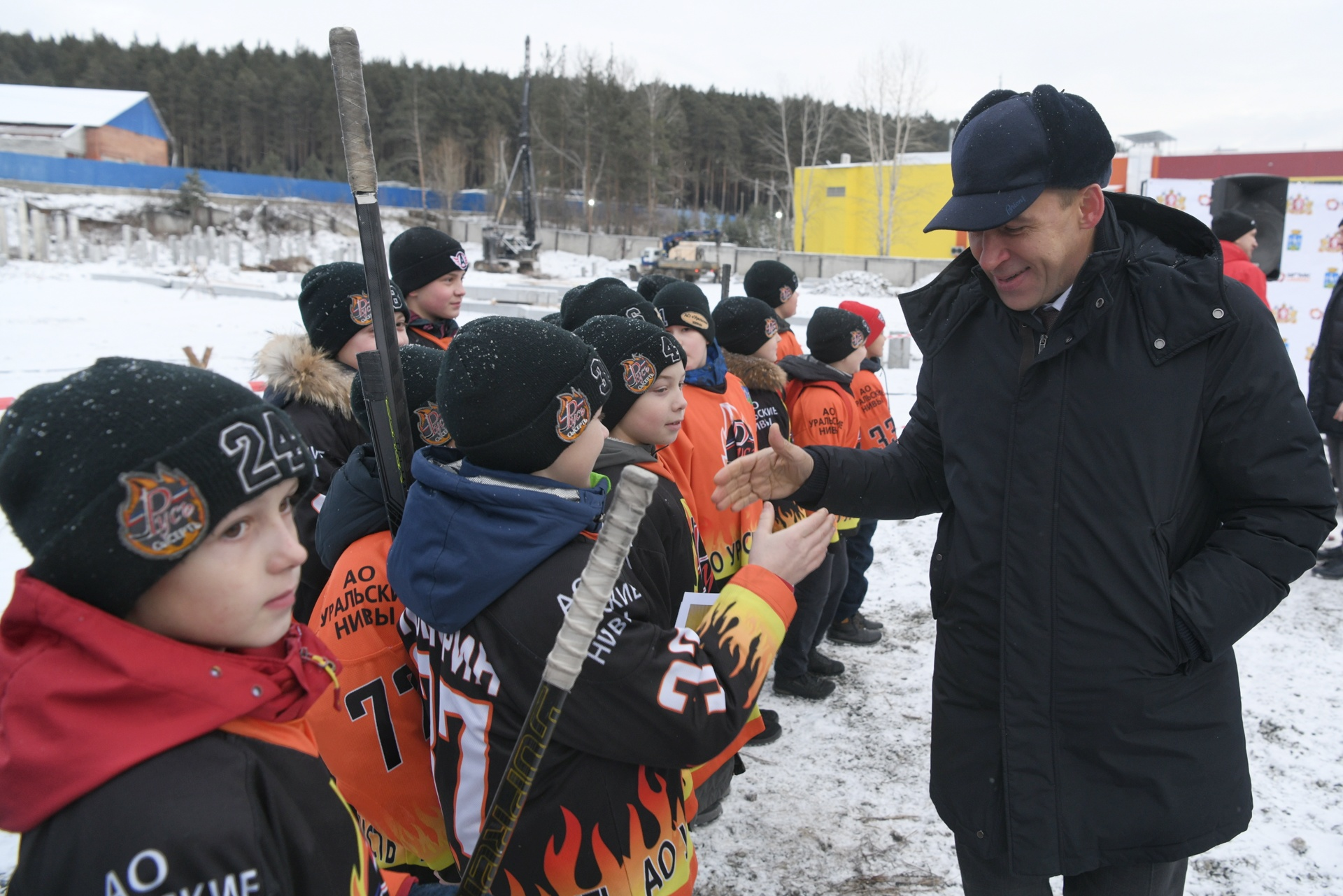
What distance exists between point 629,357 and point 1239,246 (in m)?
5.39

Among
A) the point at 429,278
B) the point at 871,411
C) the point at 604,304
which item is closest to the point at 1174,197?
the point at 871,411

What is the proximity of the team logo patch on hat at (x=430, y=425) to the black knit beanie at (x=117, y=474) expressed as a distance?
1347 millimetres

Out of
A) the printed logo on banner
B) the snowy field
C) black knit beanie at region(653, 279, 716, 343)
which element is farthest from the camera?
the printed logo on banner

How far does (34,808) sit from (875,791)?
3.03 metres

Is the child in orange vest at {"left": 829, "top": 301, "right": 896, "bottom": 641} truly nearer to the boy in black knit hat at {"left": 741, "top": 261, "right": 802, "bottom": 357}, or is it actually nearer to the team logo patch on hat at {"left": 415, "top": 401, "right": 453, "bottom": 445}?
the boy in black knit hat at {"left": 741, "top": 261, "right": 802, "bottom": 357}

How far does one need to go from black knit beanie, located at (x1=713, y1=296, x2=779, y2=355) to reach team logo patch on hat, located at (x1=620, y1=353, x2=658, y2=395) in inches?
69.3

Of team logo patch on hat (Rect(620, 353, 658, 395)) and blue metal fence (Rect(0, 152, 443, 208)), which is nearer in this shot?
team logo patch on hat (Rect(620, 353, 658, 395))

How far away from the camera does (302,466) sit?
47.9 inches

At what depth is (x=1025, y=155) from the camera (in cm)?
167

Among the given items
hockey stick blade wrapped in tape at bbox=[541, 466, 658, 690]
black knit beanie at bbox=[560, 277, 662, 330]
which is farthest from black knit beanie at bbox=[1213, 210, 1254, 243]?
hockey stick blade wrapped in tape at bbox=[541, 466, 658, 690]

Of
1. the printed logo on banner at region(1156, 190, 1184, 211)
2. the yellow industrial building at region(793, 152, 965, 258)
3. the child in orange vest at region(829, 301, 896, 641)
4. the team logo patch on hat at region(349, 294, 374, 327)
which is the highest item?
the yellow industrial building at region(793, 152, 965, 258)

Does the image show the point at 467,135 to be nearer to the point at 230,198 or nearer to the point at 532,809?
the point at 230,198

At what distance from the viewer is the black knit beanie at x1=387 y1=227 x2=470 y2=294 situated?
4.24 meters

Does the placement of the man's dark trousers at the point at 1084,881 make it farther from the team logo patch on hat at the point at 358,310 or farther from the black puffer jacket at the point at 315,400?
the team logo patch on hat at the point at 358,310
